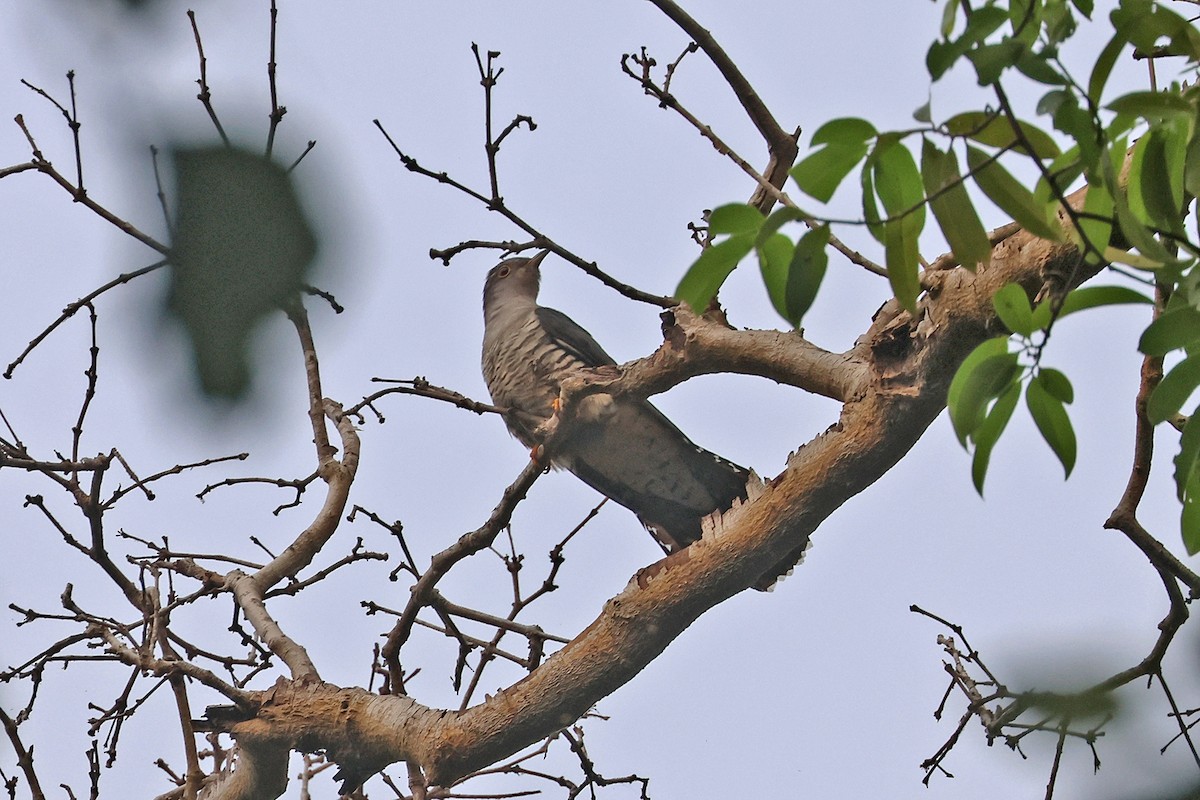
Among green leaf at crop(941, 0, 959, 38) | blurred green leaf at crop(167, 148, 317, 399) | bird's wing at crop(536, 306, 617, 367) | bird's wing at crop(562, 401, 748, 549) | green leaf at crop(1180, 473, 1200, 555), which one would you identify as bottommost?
green leaf at crop(1180, 473, 1200, 555)

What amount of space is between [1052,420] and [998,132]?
321mm

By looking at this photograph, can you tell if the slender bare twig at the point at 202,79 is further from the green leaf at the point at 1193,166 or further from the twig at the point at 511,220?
the green leaf at the point at 1193,166

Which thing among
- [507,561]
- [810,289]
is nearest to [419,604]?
[507,561]

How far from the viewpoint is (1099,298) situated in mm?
1175

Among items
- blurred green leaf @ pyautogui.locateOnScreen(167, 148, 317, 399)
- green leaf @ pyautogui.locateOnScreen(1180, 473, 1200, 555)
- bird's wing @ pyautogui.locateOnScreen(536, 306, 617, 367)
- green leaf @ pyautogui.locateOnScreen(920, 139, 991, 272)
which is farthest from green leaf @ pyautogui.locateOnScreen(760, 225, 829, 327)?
bird's wing @ pyautogui.locateOnScreen(536, 306, 617, 367)

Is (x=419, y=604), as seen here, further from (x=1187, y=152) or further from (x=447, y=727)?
(x=1187, y=152)

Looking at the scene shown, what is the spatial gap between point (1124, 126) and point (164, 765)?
3.45 meters

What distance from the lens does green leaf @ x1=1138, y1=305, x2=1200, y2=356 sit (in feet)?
3.88

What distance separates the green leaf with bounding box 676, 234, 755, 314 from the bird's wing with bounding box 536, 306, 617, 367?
355 centimetres

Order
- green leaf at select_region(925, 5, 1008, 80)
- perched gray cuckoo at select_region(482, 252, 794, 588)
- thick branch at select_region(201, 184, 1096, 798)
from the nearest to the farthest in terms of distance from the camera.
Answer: green leaf at select_region(925, 5, 1008, 80), thick branch at select_region(201, 184, 1096, 798), perched gray cuckoo at select_region(482, 252, 794, 588)

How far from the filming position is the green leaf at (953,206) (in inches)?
41.8

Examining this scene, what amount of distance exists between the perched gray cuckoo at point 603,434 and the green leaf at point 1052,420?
2104 mm

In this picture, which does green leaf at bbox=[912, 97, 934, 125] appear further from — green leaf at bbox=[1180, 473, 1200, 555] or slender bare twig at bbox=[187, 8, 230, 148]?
slender bare twig at bbox=[187, 8, 230, 148]

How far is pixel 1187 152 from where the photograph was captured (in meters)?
1.18
